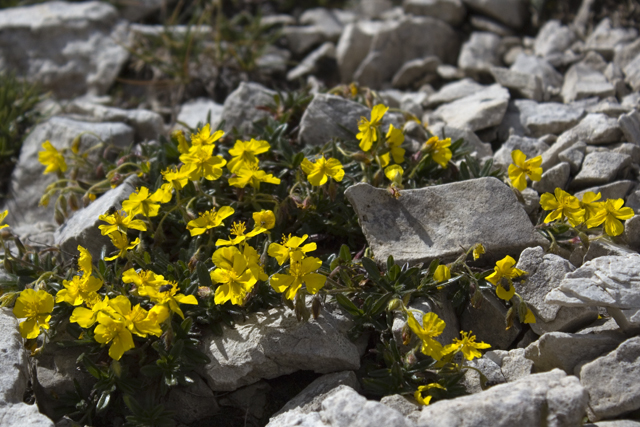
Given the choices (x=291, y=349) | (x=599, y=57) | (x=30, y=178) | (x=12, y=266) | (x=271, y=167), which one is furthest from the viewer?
(x=599, y=57)

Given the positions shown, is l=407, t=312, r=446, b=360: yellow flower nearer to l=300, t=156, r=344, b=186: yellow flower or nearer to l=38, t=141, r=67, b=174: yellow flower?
l=300, t=156, r=344, b=186: yellow flower

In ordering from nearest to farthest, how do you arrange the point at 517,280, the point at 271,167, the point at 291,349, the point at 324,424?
the point at 324,424
the point at 291,349
the point at 517,280
the point at 271,167

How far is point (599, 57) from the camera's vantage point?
477 cm

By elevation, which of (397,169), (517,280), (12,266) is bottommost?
(12,266)

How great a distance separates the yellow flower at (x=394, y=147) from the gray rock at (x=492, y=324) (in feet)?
3.05

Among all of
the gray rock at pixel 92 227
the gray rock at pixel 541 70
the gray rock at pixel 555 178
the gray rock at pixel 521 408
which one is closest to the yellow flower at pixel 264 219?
the gray rock at pixel 92 227

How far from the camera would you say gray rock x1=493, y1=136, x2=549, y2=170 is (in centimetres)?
380

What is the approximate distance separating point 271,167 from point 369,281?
1.08 m

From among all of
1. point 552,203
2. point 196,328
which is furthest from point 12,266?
point 552,203

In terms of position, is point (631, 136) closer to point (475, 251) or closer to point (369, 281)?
point (475, 251)

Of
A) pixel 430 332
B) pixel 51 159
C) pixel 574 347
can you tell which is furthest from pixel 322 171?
pixel 51 159

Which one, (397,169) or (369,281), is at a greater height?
(397,169)

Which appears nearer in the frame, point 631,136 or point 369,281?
point 369,281

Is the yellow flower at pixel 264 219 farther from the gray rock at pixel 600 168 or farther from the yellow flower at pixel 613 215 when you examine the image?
the gray rock at pixel 600 168
